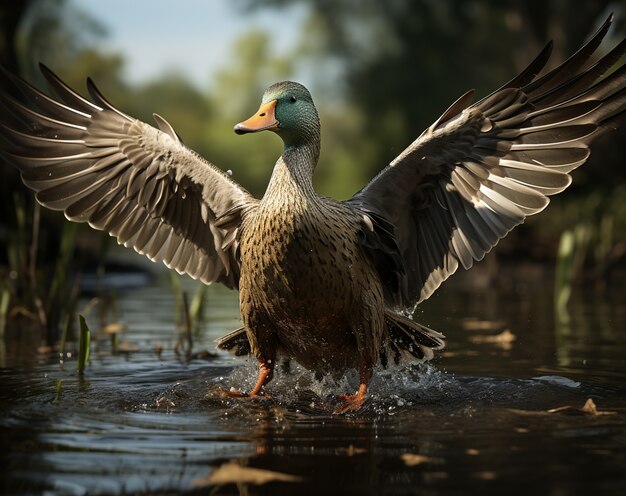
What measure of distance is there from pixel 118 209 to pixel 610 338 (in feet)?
14.8

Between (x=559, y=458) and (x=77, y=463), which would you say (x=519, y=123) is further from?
(x=77, y=463)

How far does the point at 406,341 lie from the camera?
21.7 feet

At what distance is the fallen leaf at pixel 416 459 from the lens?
3965mm

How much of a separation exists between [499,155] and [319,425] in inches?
96.6

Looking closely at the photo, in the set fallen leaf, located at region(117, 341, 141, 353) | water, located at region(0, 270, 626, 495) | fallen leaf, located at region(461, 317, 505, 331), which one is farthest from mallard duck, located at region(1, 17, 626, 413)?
fallen leaf, located at region(461, 317, 505, 331)

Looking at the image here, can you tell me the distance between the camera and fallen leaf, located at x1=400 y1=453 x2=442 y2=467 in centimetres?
396

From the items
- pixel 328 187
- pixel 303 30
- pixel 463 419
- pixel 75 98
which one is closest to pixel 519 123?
pixel 463 419

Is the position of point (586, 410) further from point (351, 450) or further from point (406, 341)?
point (406, 341)

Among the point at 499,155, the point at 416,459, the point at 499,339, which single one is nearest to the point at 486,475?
the point at 416,459

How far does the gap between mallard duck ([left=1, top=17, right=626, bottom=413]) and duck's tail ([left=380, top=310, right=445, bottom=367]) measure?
0.05 ft

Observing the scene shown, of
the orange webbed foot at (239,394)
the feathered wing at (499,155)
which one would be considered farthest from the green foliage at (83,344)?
the feathered wing at (499,155)

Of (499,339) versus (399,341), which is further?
(499,339)

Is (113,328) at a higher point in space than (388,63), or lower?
lower

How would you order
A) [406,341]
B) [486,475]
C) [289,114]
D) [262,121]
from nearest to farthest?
[486,475], [262,121], [289,114], [406,341]
